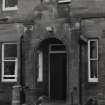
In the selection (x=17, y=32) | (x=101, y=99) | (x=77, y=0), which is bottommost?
(x=101, y=99)

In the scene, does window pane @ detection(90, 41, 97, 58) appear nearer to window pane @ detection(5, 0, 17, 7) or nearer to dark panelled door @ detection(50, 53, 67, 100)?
dark panelled door @ detection(50, 53, 67, 100)

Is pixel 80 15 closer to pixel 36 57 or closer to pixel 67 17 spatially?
pixel 67 17

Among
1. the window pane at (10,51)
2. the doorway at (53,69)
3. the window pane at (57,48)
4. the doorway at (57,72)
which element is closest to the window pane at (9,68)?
the window pane at (10,51)

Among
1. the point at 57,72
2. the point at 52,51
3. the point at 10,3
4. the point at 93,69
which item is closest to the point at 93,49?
the point at 93,69

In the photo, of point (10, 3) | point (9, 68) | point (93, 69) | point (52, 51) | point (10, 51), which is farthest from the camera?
point (10, 3)

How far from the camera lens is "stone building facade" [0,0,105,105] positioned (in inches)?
778

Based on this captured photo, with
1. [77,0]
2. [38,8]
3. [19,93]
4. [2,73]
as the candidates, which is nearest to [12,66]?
[2,73]

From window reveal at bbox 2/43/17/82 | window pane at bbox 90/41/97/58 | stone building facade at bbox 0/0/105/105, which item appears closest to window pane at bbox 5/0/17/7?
stone building facade at bbox 0/0/105/105

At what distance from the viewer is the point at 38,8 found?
69.5ft

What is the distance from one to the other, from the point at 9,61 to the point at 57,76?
273 cm

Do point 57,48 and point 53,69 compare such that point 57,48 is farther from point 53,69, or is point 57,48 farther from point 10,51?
point 10,51

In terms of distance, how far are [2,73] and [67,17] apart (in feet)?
15.8

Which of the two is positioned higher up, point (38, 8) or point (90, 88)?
point (38, 8)

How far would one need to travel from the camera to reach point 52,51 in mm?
21531
